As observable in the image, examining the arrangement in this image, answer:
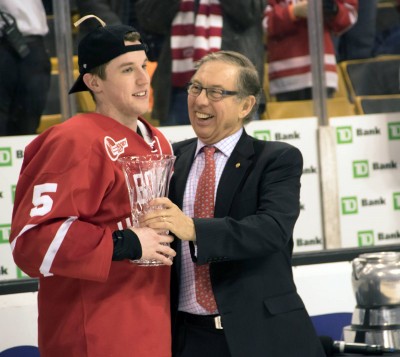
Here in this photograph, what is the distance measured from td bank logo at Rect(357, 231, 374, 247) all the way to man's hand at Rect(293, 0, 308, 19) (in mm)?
1238

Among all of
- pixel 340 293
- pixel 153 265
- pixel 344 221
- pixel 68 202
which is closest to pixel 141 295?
pixel 153 265

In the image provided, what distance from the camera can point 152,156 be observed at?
2.95 meters

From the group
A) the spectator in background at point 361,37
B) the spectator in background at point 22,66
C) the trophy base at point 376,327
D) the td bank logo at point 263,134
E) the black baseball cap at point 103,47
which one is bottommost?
the trophy base at point 376,327

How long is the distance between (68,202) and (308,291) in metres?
2.44

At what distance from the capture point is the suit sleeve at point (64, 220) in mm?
2867

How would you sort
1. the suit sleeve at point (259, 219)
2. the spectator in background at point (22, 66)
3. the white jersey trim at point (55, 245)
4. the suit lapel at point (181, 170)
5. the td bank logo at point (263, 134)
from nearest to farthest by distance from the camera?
1. the white jersey trim at point (55, 245)
2. the suit sleeve at point (259, 219)
3. the suit lapel at point (181, 170)
4. the spectator in background at point (22, 66)
5. the td bank logo at point (263, 134)

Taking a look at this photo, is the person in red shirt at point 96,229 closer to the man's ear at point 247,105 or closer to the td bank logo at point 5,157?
the man's ear at point 247,105

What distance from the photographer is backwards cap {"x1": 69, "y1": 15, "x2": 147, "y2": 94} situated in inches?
121

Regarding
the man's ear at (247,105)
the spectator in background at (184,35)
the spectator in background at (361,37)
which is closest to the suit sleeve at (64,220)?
the man's ear at (247,105)

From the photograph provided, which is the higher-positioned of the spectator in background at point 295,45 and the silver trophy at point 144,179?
the spectator in background at point 295,45

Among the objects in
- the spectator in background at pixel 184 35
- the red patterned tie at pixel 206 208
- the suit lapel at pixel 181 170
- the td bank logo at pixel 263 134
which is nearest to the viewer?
the red patterned tie at pixel 206 208

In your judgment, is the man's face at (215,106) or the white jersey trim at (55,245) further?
the man's face at (215,106)

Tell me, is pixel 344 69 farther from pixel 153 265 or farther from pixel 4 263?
pixel 153 265

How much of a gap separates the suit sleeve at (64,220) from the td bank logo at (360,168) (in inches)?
111
